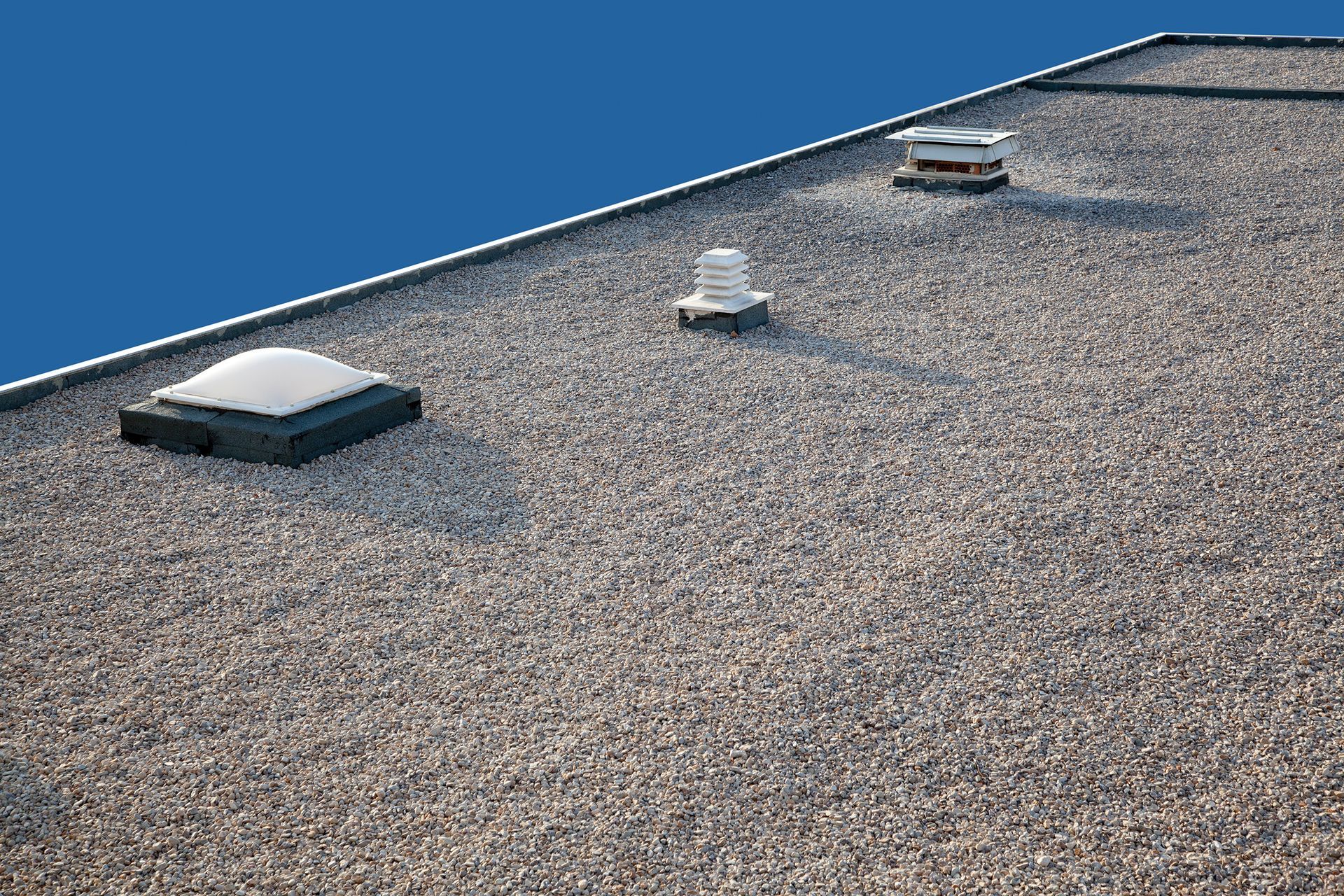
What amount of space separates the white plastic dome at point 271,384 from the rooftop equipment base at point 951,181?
5.29 m

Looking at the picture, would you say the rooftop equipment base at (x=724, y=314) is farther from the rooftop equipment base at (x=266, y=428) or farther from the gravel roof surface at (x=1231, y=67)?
the gravel roof surface at (x=1231, y=67)

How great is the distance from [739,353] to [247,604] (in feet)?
9.84

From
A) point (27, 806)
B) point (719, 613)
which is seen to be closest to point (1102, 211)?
point (719, 613)

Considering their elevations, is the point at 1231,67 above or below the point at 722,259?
above

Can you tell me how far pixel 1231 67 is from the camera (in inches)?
566

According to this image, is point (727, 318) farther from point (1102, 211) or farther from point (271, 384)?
point (1102, 211)

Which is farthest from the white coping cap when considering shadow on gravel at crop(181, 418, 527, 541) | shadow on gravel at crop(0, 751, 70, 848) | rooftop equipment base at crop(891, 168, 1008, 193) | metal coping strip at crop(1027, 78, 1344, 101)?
metal coping strip at crop(1027, 78, 1344, 101)

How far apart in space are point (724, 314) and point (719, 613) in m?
2.95

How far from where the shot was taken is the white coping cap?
265 inches

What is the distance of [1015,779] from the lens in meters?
3.22

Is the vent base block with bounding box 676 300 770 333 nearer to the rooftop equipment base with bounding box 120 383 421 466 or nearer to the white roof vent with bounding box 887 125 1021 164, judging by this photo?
the rooftop equipment base with bounding box 120 383 421 466

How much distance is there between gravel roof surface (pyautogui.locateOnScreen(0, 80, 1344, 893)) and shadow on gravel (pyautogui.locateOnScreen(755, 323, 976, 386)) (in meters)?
0.05

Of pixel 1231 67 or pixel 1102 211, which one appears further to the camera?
pixel 1231 67

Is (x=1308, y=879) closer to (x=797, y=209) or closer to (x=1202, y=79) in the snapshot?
(x=797, y=209)
